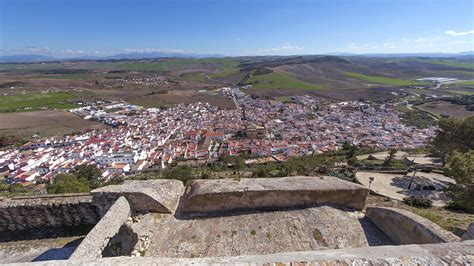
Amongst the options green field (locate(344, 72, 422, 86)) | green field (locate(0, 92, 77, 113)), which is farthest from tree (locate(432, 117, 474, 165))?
green field (locate(344, 72, 422, 86))

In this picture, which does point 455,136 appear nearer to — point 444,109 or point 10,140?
point 444,109

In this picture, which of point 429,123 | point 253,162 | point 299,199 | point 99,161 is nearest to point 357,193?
point 299,199

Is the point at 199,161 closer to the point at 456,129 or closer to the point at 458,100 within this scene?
the point at 456,129

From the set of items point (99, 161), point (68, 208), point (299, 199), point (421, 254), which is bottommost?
point (99, 161)

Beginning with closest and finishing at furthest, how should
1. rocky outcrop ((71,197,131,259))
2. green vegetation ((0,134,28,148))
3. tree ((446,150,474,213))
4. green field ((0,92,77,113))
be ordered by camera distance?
rocky outcrop ((71,197,131,259))
tree ((446,150,474,213))
green vegetation ((0,134,28,148))
green field ((0,92,77,113))

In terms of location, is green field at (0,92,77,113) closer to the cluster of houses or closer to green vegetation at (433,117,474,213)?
the cluster of houses

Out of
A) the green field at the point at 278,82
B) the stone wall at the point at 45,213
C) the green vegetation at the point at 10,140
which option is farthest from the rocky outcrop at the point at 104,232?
the green field at the point at 278,82
